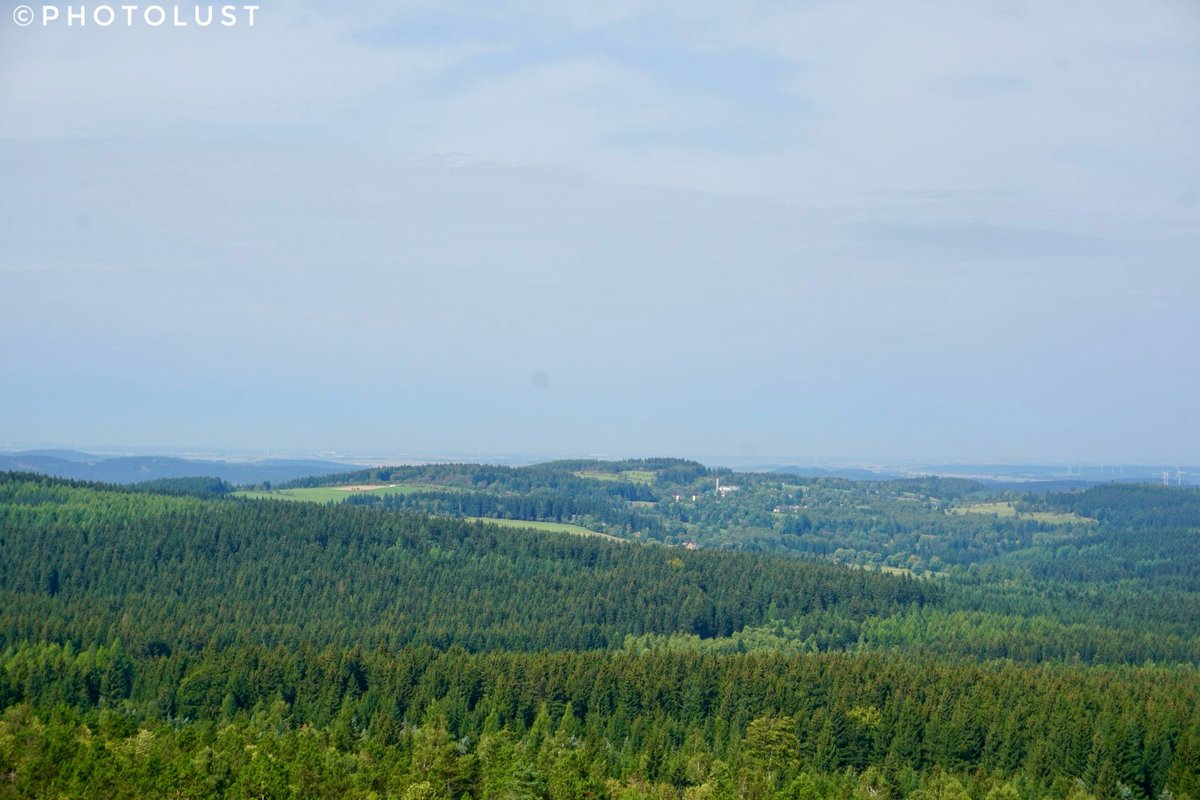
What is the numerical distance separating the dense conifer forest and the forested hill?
1.60 feet

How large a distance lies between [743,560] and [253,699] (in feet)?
313

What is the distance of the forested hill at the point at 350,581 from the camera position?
474ft

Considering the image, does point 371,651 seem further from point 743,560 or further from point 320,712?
point 743,560

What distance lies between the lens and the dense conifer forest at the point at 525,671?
85.2 m

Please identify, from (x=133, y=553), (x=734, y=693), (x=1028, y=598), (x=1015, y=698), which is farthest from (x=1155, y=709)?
(x=133, y=553)

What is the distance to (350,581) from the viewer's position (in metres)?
171

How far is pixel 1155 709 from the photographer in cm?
9512

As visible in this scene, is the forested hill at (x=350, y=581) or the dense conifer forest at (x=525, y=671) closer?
the dense conifer forest at (x=525, y=671)

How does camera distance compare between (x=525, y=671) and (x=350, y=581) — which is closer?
(x=525, y=671)

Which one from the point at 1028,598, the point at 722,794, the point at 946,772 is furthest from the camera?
the point at 1028,598

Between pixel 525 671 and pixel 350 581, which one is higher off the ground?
pixel 350 581

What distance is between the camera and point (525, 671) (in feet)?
370

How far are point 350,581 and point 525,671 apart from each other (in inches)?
2485

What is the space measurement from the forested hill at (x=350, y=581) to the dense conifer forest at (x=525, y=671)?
487 millimetres
